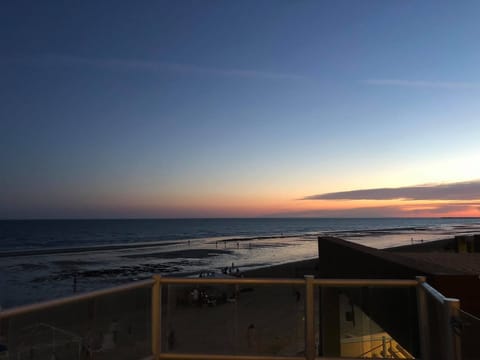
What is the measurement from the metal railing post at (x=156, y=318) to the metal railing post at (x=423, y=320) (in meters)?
2.53

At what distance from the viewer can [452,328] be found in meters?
3.10

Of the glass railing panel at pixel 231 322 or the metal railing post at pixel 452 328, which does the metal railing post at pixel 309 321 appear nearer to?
the glass railing panel at pixel 231 322

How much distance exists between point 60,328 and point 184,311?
1488 mm

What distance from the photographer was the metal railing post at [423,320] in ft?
12.5

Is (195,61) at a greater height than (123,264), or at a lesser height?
greater

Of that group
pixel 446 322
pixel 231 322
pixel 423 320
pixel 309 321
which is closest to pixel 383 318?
pixel 423 320

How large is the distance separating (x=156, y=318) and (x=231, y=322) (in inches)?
31.8

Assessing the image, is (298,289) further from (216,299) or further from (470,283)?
(470,283)

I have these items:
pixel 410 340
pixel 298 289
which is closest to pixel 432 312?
pixel 410 340

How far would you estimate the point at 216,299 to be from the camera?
467cm

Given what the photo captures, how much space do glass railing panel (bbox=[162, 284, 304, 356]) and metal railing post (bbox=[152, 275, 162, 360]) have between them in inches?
1.8

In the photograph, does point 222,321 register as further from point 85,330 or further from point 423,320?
point 423,320

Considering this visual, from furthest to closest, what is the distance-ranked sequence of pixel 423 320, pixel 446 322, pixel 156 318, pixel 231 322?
pixel 231 322 < pixel 156 318 < pixel 423 320 < pixel 446 322

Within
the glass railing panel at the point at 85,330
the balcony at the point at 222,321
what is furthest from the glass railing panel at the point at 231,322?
the glass railing panel at the point at 85,330
